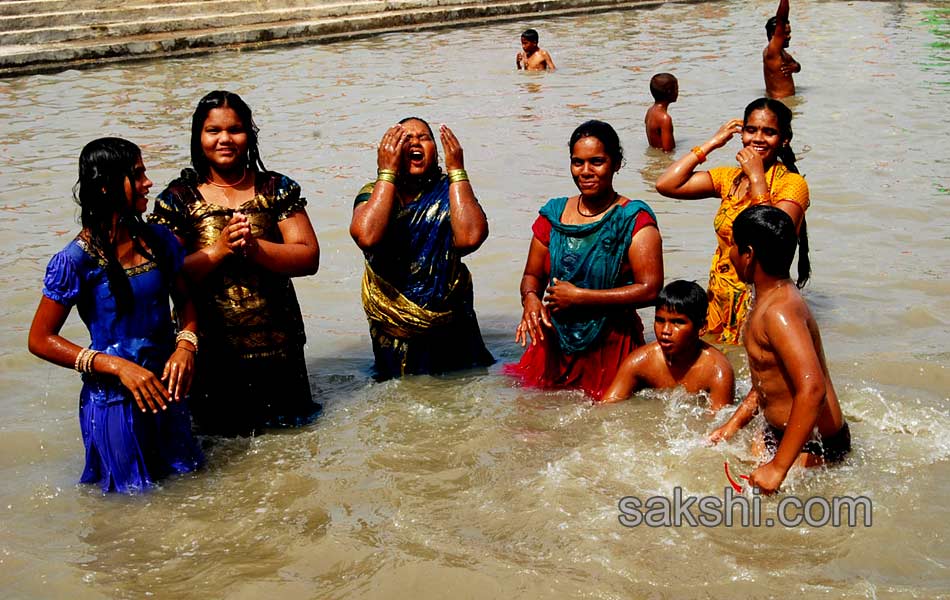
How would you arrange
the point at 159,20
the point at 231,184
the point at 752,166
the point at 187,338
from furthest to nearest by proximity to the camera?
the point at 159,20 < the point at 752,166 < the point at 231,184 < the point at 187,338

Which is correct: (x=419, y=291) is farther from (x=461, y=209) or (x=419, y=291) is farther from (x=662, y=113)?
(x=662, y=113)

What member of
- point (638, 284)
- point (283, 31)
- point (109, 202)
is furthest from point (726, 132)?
point (283, 31)

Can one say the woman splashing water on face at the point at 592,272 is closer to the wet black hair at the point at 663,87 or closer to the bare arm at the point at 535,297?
the bare arm at the point at 535,297

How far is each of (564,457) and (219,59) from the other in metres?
13.8

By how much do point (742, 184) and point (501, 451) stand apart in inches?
70.9

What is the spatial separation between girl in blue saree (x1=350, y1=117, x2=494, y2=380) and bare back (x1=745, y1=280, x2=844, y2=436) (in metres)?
1.39

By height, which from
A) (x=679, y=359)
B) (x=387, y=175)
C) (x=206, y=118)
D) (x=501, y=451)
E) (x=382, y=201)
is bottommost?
(x=501, y=451)

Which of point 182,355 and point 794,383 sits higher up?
point 182,355

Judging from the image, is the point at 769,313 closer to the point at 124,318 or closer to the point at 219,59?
the point at 124,318

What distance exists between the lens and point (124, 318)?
3.91m

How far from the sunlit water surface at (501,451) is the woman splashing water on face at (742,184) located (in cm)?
31

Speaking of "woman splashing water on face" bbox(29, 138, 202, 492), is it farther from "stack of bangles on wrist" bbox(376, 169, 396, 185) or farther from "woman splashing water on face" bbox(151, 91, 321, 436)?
"stack of bangles on wrist" bbox(376, 169, 396, 185)

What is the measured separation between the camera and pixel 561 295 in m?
4.62

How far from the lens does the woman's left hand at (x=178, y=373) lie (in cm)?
394
